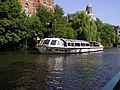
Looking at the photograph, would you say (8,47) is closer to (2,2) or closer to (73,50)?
(2,2)

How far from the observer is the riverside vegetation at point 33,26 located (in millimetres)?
47719

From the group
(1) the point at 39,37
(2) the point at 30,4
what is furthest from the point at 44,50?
(2) the point at 30,4

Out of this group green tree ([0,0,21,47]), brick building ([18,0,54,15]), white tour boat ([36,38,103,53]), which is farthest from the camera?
brick building ([18,0,54,15])

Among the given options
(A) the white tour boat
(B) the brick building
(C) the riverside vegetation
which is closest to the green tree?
(C) the riverside vegetation

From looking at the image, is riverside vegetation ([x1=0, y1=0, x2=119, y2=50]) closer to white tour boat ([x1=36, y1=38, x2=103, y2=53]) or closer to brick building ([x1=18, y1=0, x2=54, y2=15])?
brick building ([x1=18, y1=0, x2=54, y2=15])

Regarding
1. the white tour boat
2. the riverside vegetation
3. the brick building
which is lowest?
the white tour boat

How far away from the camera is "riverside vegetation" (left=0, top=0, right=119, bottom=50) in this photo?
47719 mm

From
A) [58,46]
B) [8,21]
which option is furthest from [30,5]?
[58,46]

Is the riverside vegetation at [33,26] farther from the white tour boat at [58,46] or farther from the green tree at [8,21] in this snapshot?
the white tour boat at [58,46]

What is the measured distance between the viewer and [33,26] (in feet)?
190

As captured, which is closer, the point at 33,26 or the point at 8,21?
the point at 8,21

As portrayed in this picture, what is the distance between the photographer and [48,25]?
205 ft

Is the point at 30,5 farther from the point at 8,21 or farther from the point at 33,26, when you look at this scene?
the point at 8,21

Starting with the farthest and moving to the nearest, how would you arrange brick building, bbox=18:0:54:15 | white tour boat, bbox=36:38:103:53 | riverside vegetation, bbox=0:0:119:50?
brick building, bbox=18:0:54:15 → riverside vegetation, bbox=0:0:119:50 → white tour boat, bbox=36:38:103:53
